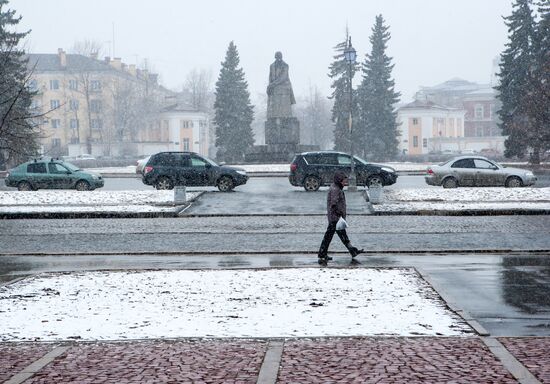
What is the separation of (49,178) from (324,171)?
37.0ft

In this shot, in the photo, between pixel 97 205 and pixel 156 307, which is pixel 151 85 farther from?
pixel 156 307

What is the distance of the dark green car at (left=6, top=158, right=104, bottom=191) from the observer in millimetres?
32094

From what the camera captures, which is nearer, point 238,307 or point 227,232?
point 238,307

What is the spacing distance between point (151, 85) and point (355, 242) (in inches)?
4666

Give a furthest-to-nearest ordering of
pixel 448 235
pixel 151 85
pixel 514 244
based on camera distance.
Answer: pixel 151 85
pixel 448 235
pixel 514 244

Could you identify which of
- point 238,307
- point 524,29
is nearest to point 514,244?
point 238,307

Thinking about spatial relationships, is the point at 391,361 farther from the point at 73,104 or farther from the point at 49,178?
the point at 73,104

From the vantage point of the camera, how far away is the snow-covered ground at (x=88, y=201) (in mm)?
24438

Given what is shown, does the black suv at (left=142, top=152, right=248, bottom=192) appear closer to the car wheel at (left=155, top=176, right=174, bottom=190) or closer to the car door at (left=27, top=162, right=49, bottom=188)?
the car wheel at (left=155, top=176, right=174, bottom=190)

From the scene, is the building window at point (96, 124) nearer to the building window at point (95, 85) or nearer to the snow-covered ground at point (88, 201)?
the building window at point (95, 85)

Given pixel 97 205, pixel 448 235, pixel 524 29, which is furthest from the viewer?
pixel 524 29

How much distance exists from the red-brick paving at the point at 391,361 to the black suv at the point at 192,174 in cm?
2291

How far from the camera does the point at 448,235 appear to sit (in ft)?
60.1

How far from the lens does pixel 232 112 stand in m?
79.8
